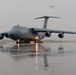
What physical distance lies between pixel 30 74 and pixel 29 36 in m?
38.3

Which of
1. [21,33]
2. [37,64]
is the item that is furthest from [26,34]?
[37,64]

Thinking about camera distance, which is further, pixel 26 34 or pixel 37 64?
pixel 26 34

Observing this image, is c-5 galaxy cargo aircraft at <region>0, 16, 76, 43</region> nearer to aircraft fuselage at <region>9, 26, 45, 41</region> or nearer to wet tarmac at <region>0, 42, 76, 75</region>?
aircraft fuselage at <region>9, 26, 45, 41</region>

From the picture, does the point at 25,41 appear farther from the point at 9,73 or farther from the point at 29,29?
the point at 9,73

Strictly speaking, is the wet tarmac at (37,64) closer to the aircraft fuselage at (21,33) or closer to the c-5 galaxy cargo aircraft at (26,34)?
the aircraft fuselage at (21,33)

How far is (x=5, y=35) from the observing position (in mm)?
48656

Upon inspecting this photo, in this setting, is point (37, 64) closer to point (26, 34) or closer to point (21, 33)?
point (21, 33)

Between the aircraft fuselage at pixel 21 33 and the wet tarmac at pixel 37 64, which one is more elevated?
the wet tarmac at pixel 37 64

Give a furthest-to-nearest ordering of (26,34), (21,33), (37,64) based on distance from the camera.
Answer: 1. (26,34)
2. (21,33)
3. (37,64)

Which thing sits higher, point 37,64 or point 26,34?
point 37,64

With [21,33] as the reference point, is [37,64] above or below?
above

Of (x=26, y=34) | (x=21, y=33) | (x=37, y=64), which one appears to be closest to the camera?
(x=37, y=64)

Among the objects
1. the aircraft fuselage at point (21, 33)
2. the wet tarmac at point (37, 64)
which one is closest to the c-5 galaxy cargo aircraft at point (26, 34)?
the aircraft fuselage at point (21, 33)

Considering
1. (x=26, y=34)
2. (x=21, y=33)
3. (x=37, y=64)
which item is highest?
(x=37, y=64)
